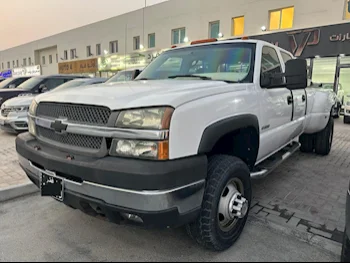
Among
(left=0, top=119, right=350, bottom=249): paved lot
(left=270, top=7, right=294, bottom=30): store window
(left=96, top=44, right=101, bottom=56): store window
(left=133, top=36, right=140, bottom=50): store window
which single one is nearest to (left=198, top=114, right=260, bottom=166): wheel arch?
(left=0, top=119, right=350, bottom=249): paved lot

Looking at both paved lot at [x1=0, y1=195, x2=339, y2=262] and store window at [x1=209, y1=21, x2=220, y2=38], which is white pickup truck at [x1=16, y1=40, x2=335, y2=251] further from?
store window at [x1=209, y1=21, x2=220, y2=38]

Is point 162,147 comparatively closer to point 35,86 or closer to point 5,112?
point 5,112

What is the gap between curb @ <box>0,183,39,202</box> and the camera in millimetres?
3365

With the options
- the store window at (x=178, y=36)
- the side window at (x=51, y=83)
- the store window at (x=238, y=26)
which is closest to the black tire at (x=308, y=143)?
the side window at (x=51, y=83)

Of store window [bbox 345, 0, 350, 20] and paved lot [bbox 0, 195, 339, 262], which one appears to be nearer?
paved lot [bbox 0, 195, 339, 262]

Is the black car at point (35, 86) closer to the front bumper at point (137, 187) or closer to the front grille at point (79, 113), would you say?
the front grille at point (79, 113)

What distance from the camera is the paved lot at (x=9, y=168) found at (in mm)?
3789

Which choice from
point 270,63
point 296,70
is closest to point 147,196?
point 296,70

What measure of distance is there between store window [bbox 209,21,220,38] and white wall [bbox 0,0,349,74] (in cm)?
27

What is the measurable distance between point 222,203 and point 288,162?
10.9 ft

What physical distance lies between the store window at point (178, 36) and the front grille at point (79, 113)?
18.1 m

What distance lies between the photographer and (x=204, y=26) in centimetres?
1781

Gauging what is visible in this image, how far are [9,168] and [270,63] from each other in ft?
13.9

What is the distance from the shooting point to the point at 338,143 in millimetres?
6848
